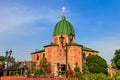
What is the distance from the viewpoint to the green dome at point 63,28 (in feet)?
237

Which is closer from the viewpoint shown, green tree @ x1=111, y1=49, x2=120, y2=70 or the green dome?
green tree @ x1=111, y1=49, x2=120, y2=70

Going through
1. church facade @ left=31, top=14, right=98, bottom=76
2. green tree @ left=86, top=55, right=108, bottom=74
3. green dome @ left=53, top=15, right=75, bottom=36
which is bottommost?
green tree @ left=86, top=55, right=108, bottom=74

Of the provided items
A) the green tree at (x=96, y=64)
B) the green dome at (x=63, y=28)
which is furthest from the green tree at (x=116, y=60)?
the green dome at (x=63, y=28)

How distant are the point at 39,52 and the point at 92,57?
52.7ft

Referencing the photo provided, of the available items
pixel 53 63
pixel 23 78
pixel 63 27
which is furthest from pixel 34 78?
pixel 63 27

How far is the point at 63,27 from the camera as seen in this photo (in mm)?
72625

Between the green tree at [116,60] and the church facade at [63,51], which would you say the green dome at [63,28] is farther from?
the green tree at [116,60]

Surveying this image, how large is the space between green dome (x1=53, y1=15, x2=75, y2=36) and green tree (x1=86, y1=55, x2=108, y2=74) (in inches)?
344

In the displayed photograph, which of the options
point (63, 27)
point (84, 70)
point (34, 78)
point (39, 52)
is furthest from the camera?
point (39, 52)

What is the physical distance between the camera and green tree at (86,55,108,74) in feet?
220

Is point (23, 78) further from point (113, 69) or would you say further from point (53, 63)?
point (113, 69)

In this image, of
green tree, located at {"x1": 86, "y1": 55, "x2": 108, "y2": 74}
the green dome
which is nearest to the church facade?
the green dome

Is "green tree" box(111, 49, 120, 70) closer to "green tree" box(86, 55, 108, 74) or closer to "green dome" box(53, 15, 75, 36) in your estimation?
"green tree" box(86, 55, 108, 74)

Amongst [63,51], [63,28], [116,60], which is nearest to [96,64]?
[116,60]
